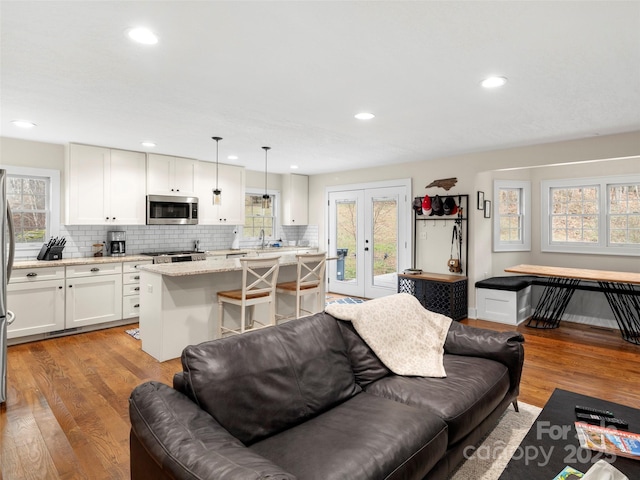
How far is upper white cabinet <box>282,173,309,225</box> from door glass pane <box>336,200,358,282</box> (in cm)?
81

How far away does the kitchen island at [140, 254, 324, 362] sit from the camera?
3.71m

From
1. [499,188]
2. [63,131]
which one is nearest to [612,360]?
[499,188]

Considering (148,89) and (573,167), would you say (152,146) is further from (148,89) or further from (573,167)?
(573,167)

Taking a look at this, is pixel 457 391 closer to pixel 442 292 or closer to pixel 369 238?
pixel 442 292

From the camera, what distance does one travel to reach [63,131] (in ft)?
13.8

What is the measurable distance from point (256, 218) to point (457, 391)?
19.2 ft

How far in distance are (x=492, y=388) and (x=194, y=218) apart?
4.97m

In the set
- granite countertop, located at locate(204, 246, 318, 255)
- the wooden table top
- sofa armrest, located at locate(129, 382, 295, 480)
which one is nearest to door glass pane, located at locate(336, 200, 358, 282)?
granite countertop, located at locate(204, 246, 318, 255)

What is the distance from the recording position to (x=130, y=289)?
509cm

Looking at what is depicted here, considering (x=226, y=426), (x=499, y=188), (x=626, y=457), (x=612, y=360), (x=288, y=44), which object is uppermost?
(x=288, y=44)

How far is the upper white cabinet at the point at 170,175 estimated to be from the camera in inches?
215

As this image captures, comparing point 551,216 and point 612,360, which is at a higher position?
point 551,216

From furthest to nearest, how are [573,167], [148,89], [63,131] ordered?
[573,167]
[63,131]
[148,89]

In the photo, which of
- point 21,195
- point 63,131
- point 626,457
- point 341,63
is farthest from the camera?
point 21,195
